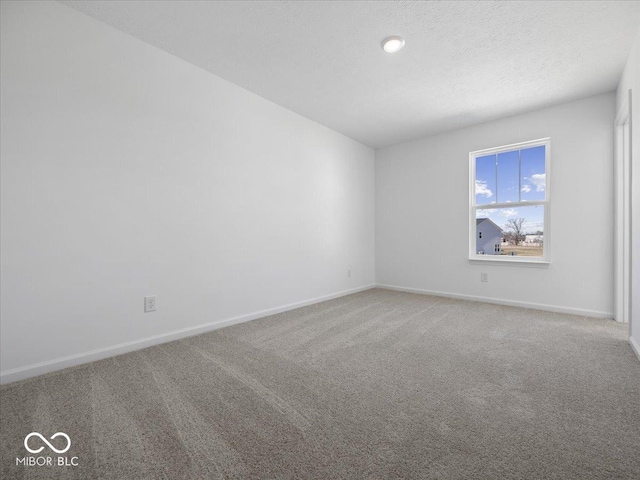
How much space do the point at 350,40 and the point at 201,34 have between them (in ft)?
3.84

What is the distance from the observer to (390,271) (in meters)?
4.84

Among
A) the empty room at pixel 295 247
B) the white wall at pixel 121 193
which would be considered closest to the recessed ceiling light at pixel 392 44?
the empty room at pixel 295 247

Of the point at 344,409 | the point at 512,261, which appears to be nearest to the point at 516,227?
the point at 512,261

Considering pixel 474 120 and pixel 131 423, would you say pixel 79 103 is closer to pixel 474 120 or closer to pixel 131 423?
pixel 131 423

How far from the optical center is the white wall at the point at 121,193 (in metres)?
1.77

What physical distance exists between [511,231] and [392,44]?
9.45ft

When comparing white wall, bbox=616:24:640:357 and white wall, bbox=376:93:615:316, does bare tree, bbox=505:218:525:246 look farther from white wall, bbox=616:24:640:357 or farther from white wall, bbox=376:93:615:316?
white wall, bbox=616:24:640:357

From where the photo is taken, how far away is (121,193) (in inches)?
85.0

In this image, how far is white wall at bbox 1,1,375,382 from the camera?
69.7 inches

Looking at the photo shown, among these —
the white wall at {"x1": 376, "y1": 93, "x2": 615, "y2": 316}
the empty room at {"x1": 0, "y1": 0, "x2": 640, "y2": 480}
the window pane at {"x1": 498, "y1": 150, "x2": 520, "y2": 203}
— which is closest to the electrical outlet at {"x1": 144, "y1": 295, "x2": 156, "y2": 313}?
the empty room at {"x1": 0, "y1": 0, "x2": 640, "y2": 480}

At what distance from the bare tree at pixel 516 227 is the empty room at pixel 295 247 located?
15 mm

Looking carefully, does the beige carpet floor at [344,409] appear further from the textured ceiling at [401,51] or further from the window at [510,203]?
the textured ceiling at [401,51]

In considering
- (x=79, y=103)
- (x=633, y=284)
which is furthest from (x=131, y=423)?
(x=633, y=284)

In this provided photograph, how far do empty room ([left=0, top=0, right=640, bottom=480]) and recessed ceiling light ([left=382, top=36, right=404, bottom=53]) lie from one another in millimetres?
26
